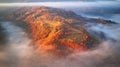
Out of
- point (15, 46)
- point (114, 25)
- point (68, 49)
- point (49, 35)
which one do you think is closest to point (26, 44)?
point (15, 46)

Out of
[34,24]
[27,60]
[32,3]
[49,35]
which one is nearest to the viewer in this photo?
[27,60]

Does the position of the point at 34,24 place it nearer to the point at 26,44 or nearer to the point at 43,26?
the point at 43,26

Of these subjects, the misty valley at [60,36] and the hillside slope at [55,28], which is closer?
the misty valley at [60,36]

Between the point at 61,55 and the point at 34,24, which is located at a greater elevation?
the point at 34,24

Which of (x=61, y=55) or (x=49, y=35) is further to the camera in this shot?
(x=49, y=35)

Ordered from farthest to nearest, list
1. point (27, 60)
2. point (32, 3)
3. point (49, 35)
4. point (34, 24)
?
point (32, 3) < point (34, 24) < point (49, 35) < point (27, 60)

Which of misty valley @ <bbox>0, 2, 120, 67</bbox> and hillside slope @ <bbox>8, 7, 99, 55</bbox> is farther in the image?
hillside slope @ <bbox>8, 7, 99, 55</bbox>

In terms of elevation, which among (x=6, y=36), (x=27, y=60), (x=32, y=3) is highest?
(x=32, y=3)

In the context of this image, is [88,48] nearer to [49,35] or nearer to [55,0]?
[49,35]
